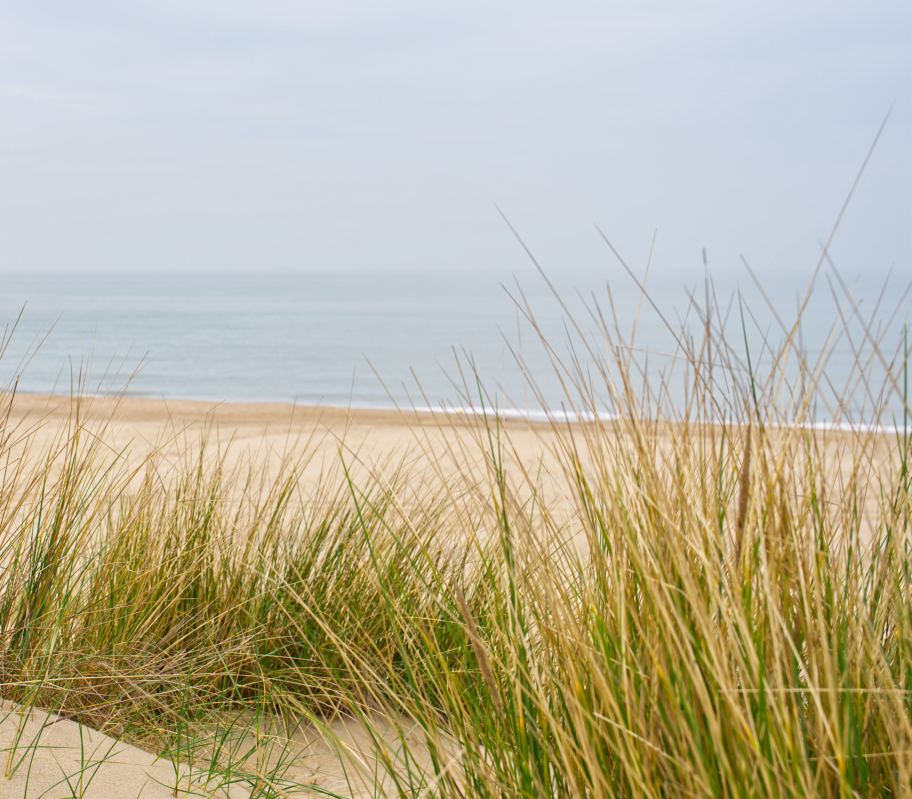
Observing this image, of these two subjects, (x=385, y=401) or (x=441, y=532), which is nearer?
(x=441, y=532)

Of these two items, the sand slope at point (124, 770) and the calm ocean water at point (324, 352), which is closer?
the sand slope at point (124, 770)

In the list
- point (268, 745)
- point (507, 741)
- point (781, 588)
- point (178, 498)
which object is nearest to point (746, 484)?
point (781, 588)

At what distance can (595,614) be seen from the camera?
106cm

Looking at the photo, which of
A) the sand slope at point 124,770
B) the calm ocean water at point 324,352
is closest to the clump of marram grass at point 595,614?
Answer: the sand slope at point 124,770

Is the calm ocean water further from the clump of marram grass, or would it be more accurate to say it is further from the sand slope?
the sand slope

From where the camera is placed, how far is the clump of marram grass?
0.89 meters

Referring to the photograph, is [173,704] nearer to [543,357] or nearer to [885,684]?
[885,684]

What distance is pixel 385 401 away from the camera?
12.0 metres

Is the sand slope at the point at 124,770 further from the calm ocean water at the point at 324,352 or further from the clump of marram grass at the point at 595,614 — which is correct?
the calm ocean water at the point at 324,352

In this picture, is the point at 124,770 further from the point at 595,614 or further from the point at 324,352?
the point at 324,352

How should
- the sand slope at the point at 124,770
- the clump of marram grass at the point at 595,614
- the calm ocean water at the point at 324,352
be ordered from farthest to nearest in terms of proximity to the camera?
1. the calm ocean water at the point at 324,352
2. the sand slope at the point at 124,770
3. the clump of marram grass at the point at 595,614

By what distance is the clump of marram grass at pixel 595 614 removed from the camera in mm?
890

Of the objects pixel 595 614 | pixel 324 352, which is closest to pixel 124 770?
pixel 595 614

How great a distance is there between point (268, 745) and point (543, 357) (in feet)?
58.0
